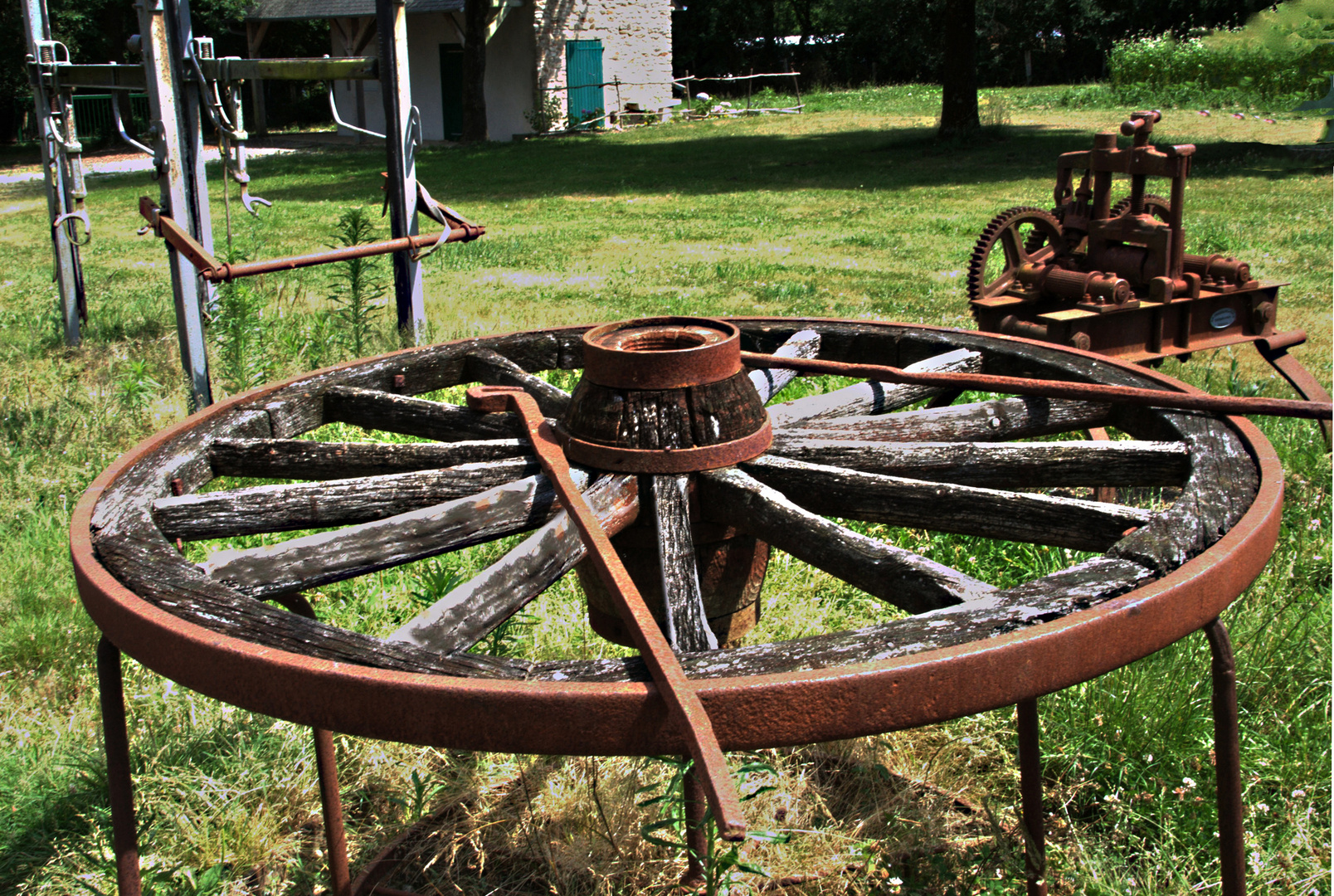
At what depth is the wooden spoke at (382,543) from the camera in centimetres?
153

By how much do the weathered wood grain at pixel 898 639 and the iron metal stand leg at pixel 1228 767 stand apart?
0.28 meters

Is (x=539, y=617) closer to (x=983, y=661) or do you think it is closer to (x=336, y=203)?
(x=983, y=661)

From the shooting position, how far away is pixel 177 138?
486cm

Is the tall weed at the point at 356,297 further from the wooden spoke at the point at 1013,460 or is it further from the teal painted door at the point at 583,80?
the teal painted door at the point at 583,80

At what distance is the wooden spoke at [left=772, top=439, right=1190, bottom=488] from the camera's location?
174cm

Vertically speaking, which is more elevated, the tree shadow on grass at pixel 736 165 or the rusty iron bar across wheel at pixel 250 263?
the tree shadow on grass at pixel 736 165

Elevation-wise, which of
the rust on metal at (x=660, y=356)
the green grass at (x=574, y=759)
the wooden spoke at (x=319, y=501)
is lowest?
the green grass at (x=574, y=759)

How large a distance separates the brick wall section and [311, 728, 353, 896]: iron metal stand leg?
22.7 metres

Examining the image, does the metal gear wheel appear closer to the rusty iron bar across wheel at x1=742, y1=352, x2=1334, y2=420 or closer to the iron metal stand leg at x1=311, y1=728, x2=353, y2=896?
the rusty iron bar across wheel at x1=742, y1=352, x2=1334, y2=420

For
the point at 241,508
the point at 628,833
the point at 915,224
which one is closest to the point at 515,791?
the point at 628,833

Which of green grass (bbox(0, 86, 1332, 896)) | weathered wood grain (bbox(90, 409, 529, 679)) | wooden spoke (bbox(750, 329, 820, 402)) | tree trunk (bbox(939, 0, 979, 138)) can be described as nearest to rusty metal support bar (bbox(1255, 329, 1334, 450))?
green grass (bbox(0, 86, 1332, 896))

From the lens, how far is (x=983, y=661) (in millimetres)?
1166

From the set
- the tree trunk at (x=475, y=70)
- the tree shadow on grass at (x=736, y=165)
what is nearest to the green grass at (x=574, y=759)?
the tree shadow on grass at (x=736, y=165)

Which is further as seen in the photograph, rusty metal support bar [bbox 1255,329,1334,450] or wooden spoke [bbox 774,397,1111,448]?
rusty metal support bar [bbox 1255,329,1334,450]
